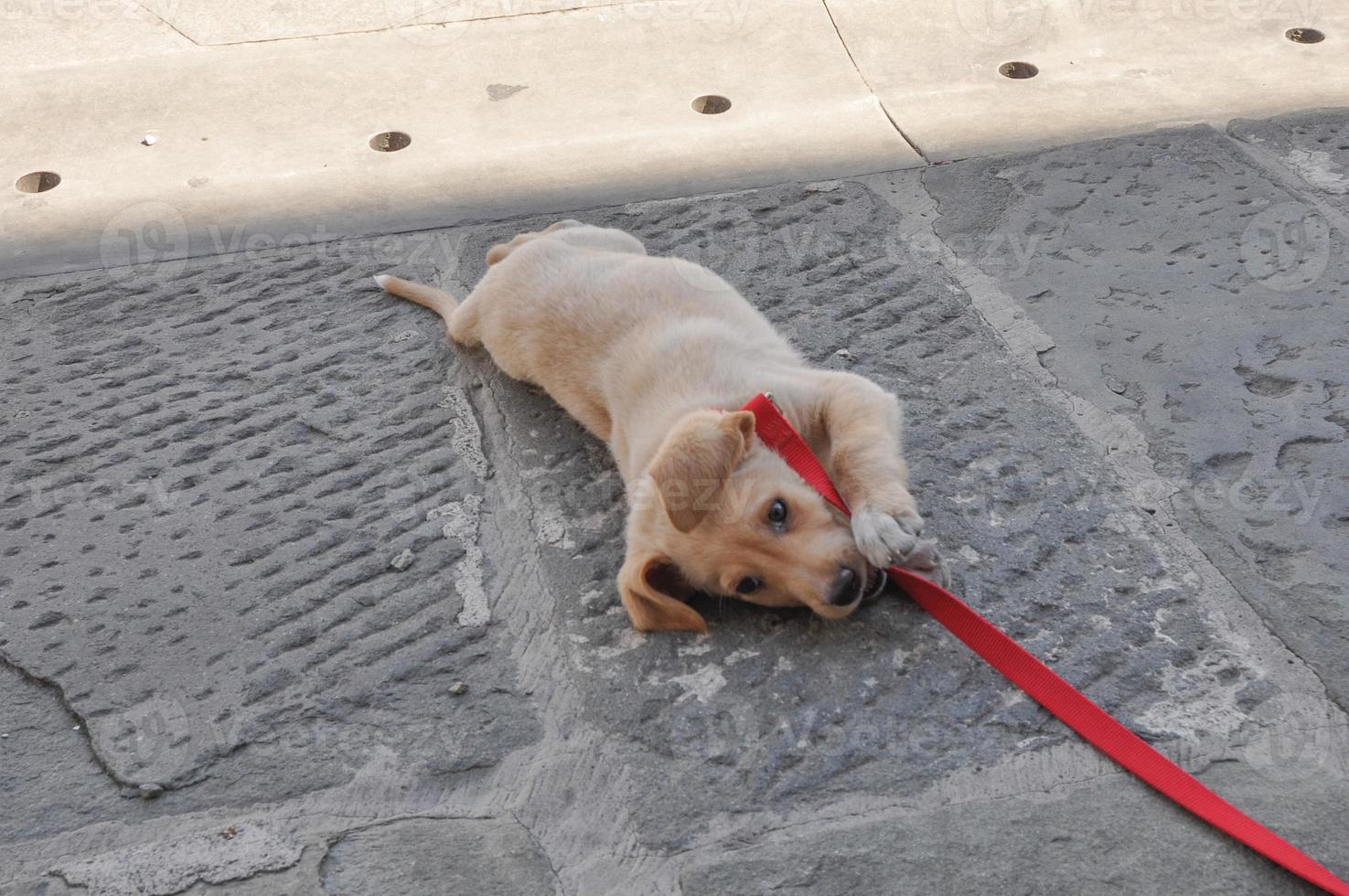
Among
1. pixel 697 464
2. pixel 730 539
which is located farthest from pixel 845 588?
pixel 697 464

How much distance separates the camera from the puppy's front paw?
244 centimetres

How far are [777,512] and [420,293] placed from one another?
1.68m

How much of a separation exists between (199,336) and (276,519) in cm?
94

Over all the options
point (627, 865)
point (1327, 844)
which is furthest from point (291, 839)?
point (1327, 844)

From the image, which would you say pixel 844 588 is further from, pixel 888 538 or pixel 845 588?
pixel 888 538

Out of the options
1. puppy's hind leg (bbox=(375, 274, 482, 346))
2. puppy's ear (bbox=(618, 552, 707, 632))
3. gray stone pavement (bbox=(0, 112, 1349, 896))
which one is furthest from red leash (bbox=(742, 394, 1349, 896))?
puppy's hind leg (bbox=(375, 274, 482, 346))

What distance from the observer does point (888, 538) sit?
2.44m

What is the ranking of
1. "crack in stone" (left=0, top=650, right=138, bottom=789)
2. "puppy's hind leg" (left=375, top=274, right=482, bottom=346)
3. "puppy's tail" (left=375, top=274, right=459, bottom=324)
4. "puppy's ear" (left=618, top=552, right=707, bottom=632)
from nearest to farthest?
"crack in stone" (left=0, top=650, right=138, bottom=789) → "puppy's ear" (left=618, top=552, right=707, bottom=632) → "puppy's hind leg" (left=375, top=274, right=482, bottom=346) → "puppy's tail" (left=375, top=274, right=459, bottom=324)

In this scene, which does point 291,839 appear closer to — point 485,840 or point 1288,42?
point 485,840

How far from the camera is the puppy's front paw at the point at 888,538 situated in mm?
2436

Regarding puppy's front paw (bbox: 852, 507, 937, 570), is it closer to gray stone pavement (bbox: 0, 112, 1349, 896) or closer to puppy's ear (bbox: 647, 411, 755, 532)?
gray stone pavement (bbox: 0, 112, 1349, 896)

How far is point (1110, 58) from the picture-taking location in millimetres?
4602

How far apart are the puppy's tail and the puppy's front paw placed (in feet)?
5.57

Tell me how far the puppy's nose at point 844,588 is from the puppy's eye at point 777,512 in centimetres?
17
